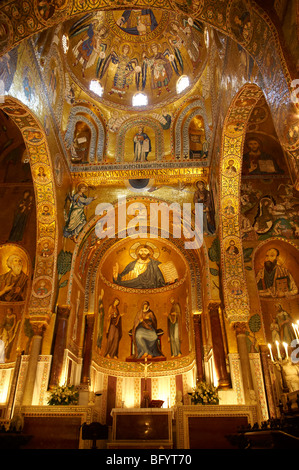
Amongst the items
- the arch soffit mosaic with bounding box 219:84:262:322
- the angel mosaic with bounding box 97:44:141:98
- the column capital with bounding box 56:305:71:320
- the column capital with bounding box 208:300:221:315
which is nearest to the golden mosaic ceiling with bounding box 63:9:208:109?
the angel mosaic with bounding box 97:44:141:98

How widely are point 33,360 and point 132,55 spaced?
520 inches

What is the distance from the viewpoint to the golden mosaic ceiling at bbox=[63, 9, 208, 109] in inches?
576

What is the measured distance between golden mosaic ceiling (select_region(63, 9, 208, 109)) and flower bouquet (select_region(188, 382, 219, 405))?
11.4 m

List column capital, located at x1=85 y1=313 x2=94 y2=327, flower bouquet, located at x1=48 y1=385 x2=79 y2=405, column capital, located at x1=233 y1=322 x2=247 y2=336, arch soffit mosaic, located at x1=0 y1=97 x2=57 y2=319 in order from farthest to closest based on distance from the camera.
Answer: column capital, located at x1=85 y1=313 x2=94 y2=327, column capital, located at x1=233 y1=322 x2=247 y2=336, arch soffit mosaic, located at x1=0 y1=97 x2=57 y2=319, flower bouquet, located at x1=48 y1=385 x2=79 y2=405

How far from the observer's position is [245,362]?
1109 centimetres

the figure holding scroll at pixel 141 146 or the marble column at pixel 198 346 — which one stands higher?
the figure holding scroll at pixel 141 146

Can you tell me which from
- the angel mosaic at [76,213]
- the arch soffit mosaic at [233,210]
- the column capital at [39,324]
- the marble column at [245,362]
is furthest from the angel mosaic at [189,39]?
the column capital at [39,324]

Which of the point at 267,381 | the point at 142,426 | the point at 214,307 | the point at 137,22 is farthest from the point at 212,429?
the point at 137,22

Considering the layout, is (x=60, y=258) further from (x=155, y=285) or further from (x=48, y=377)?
(x=155, y=285)

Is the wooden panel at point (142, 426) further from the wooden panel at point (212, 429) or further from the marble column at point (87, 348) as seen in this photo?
the marble column at point (87, 348)

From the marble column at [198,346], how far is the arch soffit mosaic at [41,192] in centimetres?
560

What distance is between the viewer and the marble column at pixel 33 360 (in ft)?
35.5

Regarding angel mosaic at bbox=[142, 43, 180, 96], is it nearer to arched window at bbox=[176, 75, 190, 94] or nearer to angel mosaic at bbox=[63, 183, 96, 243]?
arched window at bbox=[176, 75, 190, 94]
